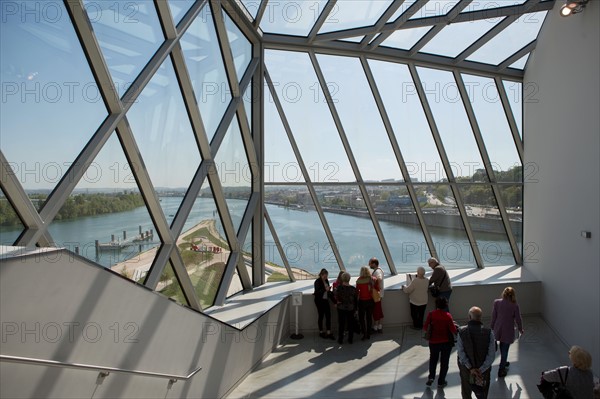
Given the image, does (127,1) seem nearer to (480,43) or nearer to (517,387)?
(517,387)

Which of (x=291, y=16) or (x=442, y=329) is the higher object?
(x=291, y=16)

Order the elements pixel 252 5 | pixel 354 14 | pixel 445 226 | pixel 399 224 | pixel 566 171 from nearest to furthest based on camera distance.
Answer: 1. pixel 566 171
2. pixel 354 14
3. pixel 252 5
4. pixel 399 224
5. pixel 445 226

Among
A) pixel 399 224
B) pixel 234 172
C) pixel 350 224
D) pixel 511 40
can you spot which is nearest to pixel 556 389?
pixel 234 172

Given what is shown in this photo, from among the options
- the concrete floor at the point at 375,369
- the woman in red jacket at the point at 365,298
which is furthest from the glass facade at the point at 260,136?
the woman in red jacket at the point at 365,298

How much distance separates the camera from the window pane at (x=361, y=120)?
11398 mm

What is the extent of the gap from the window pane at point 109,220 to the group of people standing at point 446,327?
4198 millimetres

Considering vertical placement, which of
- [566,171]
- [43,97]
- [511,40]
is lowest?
[566,171]

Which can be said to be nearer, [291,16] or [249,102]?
[291,16]

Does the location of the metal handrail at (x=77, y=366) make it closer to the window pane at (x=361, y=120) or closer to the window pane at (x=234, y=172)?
the window pane at (x=234, y=172)

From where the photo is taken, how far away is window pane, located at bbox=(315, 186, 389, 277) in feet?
38.3

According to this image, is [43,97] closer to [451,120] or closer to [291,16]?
[291,16]

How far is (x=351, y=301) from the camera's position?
9.17 metres

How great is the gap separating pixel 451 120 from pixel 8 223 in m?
10.6

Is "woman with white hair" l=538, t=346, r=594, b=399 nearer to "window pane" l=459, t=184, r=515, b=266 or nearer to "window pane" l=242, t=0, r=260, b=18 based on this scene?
"window pane" l=459, t=184, r=515, b=266
